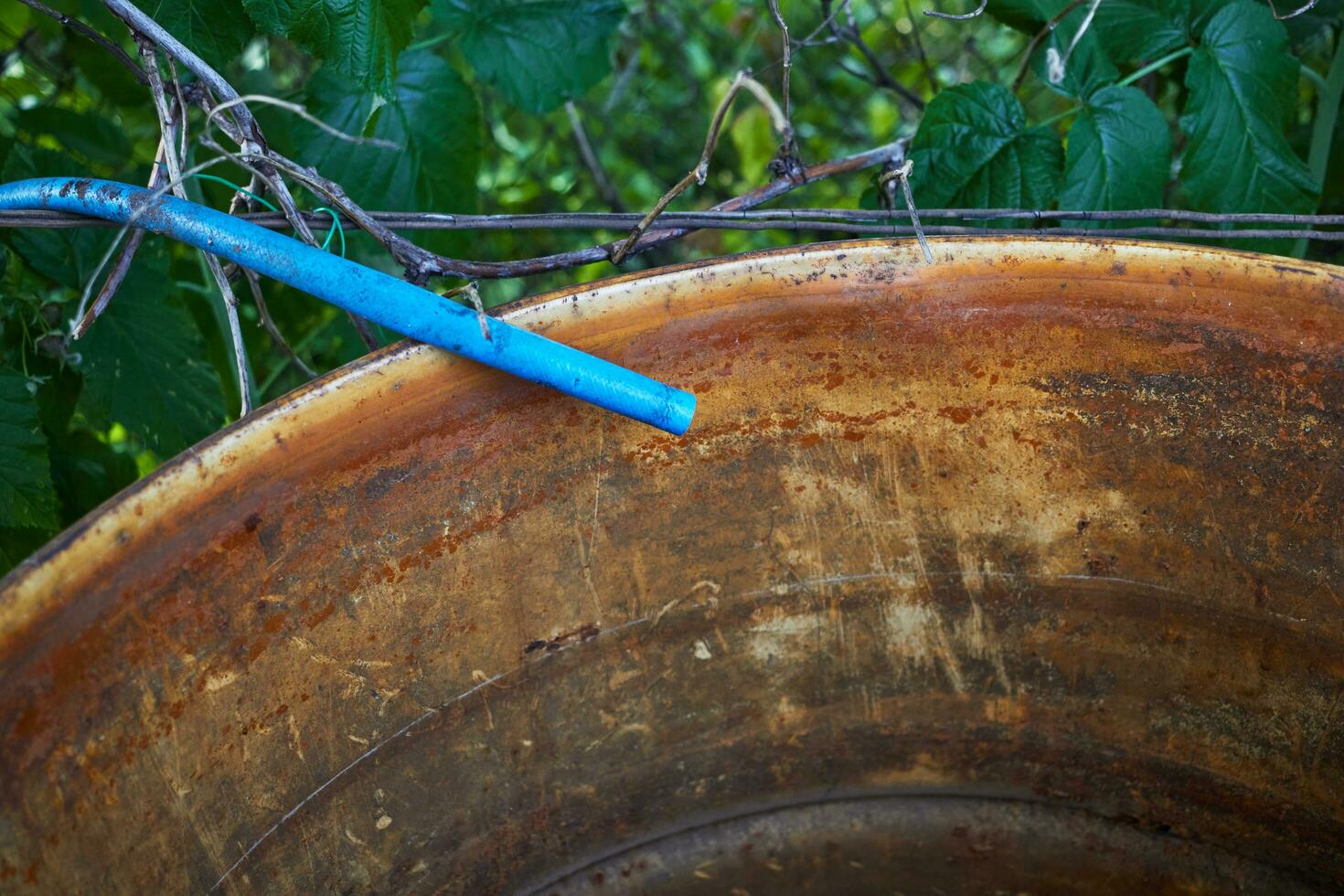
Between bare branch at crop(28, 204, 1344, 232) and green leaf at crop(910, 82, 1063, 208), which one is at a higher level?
green leaf at crop(910, 82, 1063, 208)

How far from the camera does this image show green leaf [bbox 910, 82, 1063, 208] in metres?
1.11

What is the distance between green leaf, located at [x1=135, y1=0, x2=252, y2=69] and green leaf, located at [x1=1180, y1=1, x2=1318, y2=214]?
924 mm

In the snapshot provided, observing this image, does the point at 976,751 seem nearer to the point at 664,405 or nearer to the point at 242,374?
the point at 664,405

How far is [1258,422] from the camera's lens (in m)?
0.92

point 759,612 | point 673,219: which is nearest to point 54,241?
point 673,219

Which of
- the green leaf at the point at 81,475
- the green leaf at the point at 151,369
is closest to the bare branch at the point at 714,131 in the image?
the green leaf at the point at 151,369

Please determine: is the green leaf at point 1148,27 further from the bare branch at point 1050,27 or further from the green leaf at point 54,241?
the green leaf at point 54,241

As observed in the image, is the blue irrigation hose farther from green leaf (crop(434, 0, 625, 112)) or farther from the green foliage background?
green leaf (crop(434, 0, 625, 112))

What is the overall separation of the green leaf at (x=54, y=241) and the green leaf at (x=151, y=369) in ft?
0.13

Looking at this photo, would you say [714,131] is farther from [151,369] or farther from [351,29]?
[151,369]

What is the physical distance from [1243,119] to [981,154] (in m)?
0.27

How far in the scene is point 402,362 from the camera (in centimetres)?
77

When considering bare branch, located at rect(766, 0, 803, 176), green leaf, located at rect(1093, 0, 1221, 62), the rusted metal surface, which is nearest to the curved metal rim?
the rusted metal surface

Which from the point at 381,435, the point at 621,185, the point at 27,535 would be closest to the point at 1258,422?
the point at 381,435
